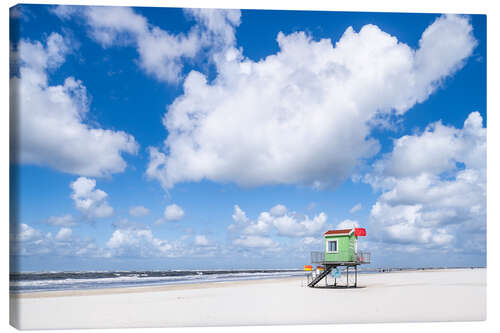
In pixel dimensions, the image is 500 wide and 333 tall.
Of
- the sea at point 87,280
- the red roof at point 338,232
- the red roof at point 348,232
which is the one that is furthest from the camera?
the red roof at point 338,232

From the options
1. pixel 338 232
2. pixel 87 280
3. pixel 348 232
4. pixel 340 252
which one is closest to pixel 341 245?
pixel 340 252

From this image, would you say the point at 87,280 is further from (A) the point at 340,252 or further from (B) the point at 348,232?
(B) the point at 348,232

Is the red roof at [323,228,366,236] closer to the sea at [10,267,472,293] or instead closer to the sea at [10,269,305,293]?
the sea at [10,267,472,293]

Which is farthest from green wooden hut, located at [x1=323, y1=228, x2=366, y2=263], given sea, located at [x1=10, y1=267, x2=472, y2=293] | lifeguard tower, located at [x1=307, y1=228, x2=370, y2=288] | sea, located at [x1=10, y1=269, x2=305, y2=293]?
sea, located at [x1=10, y1=269, x2=305, y2=293]

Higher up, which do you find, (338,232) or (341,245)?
(338,232)

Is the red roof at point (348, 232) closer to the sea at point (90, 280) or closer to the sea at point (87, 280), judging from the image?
the sea at point (90, 280)

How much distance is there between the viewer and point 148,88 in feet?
58.1

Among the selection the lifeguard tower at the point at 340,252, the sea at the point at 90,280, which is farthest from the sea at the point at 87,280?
the lifeguard tower at the point at 340,252

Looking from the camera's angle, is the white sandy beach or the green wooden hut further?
the green wooden hut

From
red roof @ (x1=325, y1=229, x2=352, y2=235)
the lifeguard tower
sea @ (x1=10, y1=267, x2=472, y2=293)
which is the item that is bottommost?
sea @ (x1=10, y1=267, x2=472, y2=293)

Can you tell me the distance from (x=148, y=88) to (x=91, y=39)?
2894 millimetres

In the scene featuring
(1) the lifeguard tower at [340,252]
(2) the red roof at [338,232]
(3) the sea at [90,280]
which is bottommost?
(3) the sea at [90,280]

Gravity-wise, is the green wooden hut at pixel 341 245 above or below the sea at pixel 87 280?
above

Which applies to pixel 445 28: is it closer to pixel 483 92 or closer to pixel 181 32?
pixel 483 92
